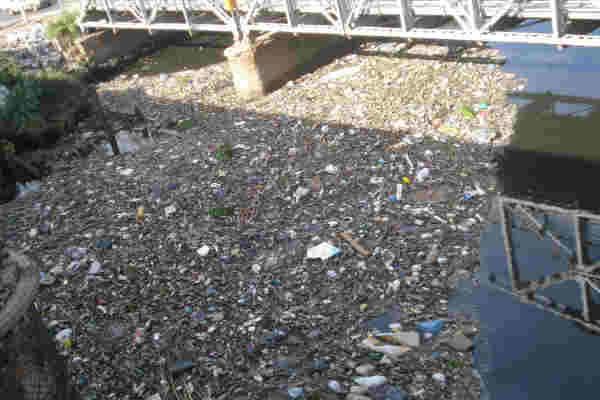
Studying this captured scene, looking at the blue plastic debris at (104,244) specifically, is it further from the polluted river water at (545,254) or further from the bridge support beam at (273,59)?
the bridge support beam at (273,59)

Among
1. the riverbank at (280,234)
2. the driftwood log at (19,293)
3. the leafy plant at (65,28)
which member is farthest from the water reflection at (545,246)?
the leafy plant at (65,28)

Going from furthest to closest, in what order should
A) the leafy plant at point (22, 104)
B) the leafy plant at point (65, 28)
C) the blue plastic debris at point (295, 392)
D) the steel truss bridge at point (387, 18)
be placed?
1. the leafy plant at point (65, 28)
2. the leafy plant at point (22, 104)
3. the steel truss bridge at point (387, 18)
4. the blue plastic debris at point (295, 392)

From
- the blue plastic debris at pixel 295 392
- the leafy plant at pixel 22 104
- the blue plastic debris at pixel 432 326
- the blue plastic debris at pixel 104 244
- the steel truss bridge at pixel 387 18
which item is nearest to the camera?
the blue plastic debris at pixel 295 392

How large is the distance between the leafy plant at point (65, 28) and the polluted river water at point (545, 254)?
36.4 ft

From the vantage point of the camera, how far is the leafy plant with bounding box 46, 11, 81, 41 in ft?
47.8

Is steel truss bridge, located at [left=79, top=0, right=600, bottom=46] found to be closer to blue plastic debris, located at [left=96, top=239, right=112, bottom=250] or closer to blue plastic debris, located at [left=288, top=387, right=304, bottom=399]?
blue plastic debris, located at [left=96, top=239, right=112, bottom=250]

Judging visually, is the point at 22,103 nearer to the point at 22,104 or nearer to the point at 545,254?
the point at 22,104

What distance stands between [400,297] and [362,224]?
1212 millimetres

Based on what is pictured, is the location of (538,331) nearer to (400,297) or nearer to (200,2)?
(400,297)

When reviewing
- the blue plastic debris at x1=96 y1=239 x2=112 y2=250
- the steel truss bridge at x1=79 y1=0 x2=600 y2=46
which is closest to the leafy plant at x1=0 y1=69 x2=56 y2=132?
the steel truss bridge at x1=79 y1=0 x2=600 y2=46

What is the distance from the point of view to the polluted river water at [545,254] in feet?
14.5

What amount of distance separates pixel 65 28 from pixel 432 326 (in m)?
13.2

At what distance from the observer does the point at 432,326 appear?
4.82 metres

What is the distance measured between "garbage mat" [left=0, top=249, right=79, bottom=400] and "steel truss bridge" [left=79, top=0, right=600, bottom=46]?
646 centimetres
